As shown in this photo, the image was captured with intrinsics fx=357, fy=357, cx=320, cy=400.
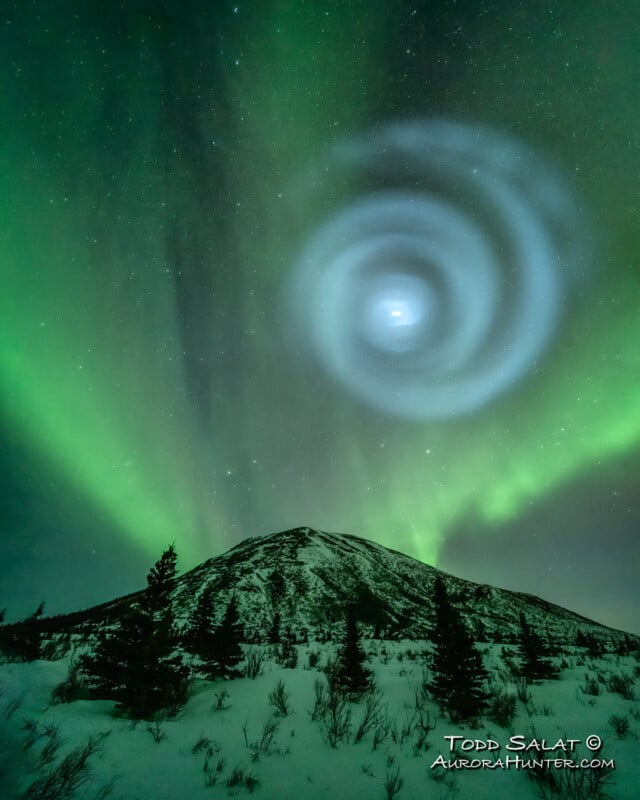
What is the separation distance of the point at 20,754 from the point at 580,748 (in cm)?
671

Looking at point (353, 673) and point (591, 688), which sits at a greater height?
point (353, 673)

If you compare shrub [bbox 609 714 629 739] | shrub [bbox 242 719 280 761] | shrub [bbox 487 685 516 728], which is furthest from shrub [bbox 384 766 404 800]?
shrub [bbox 609 714 629 739]

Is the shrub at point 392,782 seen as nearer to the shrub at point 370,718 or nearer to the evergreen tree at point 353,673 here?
the shrub at point 370,718

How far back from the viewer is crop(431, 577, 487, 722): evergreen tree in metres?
6.36

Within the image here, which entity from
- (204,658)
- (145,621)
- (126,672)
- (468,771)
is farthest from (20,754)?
(204,658)

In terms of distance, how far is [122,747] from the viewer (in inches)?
168

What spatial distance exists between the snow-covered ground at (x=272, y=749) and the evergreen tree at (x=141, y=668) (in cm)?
38

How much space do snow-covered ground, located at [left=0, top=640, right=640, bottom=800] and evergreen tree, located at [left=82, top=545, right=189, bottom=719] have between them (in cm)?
38

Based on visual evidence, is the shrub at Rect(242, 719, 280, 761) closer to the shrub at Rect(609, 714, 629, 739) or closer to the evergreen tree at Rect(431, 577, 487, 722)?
the evergreen tree at Rect(431, 577, 487, 722)

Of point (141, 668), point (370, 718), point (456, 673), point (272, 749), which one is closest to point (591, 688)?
point (456, 673)

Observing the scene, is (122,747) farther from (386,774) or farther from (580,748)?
(580,748)

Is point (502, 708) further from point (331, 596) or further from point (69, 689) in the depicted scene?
point (331, 596)

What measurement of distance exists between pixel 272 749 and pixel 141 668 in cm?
325

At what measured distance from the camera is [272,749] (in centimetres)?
452
